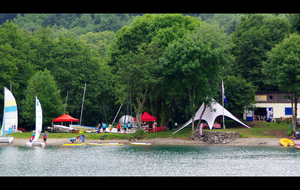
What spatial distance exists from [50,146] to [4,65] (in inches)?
769

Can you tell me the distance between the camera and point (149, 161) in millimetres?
31828

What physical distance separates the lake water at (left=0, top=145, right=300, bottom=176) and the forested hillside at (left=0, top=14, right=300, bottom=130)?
34.0 ft

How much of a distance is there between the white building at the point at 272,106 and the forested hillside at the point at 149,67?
9.77 feet

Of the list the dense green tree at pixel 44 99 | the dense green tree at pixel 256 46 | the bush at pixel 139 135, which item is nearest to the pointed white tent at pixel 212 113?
the bush at pixel 139 135

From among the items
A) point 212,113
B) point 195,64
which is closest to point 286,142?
point 212,113

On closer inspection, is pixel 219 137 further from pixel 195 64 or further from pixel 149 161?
pixel 149 161

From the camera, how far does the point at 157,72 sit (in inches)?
1918

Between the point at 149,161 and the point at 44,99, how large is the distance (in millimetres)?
26012

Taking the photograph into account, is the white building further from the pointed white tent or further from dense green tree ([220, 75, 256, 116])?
the pointed white tent

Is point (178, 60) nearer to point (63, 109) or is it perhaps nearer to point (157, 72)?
point (157, 72)

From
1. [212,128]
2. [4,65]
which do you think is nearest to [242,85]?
[212,128]

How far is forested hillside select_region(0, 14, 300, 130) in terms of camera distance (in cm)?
4694

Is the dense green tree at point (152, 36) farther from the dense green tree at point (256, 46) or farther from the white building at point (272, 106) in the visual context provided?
the white building at point (272, 106)

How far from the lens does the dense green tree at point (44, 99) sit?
51906 millimetres
